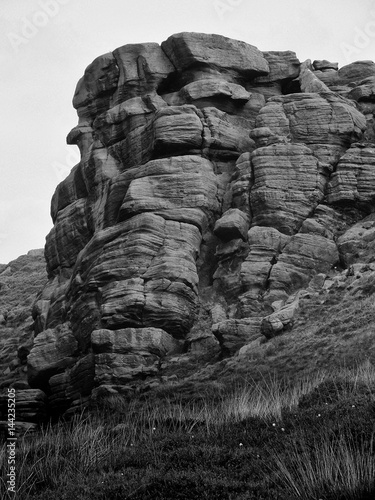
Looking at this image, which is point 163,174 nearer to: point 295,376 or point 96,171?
point 96,171

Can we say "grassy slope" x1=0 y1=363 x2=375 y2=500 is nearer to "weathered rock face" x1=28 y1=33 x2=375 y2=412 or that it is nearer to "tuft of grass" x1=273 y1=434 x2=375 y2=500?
"tuft of grass" x1=273 y1=434 x2=375 y2=500

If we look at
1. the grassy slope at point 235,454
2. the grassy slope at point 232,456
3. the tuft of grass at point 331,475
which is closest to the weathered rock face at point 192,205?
the grassy slope at point 235,454

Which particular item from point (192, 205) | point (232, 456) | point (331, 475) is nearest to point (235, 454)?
point (232, 456)

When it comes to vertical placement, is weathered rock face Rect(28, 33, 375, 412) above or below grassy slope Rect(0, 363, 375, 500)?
above

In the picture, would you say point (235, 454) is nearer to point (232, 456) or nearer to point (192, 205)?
point (232, 456)

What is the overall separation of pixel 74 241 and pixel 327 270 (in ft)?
64.2

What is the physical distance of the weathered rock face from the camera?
1566 inches

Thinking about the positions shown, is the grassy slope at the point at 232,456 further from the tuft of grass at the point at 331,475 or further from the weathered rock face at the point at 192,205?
the weathered rock face at the point at 192,205

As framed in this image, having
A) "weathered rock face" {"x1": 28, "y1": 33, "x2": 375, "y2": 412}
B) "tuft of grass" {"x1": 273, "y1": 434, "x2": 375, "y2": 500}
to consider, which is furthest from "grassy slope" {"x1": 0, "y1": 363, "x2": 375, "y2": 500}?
"weathered rock face" {"x1": 28, "y1": 33, "x2": 375, "y2": 412}

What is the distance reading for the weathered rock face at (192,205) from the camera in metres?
39.8

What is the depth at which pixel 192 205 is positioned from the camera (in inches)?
1785

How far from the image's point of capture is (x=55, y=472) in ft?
56.1

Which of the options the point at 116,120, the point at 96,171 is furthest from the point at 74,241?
the point at 116,120

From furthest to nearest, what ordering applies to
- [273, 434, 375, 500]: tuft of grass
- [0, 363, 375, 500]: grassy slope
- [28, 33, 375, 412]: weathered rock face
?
1. [28, 33, 375, 412]: weathered rock face
2. [0, 363, 375, 500]: grassy slope
3. [273, 434, 375, 500]: tuft of grass
